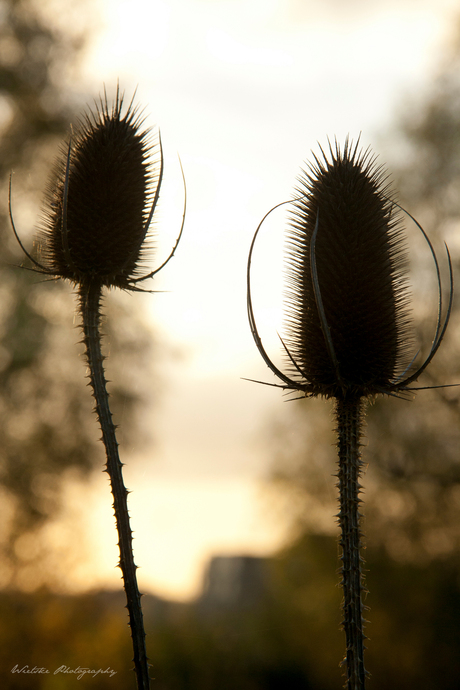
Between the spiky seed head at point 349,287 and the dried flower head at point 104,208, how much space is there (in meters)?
0.73

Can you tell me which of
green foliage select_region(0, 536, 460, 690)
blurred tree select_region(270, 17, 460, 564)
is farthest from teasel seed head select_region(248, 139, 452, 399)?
green foliage select_region(0, 536, 460, 690)

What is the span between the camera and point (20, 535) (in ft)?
47.8

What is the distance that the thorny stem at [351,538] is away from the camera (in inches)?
89.2

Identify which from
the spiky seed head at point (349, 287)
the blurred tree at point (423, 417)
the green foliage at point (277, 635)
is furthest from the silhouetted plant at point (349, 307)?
the green foliage at point (277, 635)

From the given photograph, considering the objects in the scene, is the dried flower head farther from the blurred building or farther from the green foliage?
the blurred building

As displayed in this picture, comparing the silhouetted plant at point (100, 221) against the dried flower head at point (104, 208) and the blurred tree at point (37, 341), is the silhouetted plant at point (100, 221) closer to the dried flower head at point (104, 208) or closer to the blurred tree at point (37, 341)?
the dried flower head at point (104, 208)

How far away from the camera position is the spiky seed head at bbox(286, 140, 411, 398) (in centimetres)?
249

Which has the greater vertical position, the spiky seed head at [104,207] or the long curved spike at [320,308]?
the spiky seed head at [104,207]

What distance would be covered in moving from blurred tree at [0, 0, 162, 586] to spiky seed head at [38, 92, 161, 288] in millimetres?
10013

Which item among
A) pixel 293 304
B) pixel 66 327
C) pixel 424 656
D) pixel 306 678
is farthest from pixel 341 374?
pixel 306 678

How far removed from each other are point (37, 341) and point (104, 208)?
11696 mm

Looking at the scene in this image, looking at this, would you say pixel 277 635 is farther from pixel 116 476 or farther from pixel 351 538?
pixel 116 476

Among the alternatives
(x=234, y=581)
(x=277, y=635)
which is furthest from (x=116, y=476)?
(x=234, y=581)

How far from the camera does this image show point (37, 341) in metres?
13.7
